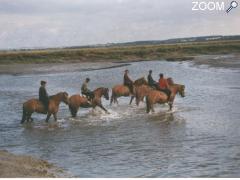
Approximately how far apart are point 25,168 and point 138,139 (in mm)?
4037

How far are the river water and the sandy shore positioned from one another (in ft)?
A: 1.28

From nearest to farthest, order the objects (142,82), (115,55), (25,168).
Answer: (25,168) → (142,82) → (115,55)

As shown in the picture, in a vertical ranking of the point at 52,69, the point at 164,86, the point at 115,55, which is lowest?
the point at 164,86

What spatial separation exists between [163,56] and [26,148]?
5924 cm

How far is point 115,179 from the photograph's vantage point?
399 inches

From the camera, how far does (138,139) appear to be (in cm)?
1383

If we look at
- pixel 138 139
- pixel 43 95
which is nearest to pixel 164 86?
pixel 43 95

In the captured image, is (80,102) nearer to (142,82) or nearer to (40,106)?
(40,106)

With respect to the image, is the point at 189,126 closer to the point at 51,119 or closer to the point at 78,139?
the point at 78,139

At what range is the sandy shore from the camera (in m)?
10.4

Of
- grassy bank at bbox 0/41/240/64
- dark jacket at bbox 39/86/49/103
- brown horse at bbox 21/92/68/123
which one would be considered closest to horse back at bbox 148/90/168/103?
brown horse at bbox 21/92/68/123

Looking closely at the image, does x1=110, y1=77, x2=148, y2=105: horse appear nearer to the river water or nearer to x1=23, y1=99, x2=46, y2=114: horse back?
the river water

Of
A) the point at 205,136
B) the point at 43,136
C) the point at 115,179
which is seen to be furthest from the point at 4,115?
the point at 115,179

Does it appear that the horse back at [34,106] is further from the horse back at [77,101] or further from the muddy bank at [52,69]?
the muddy bank at [52,69]
